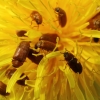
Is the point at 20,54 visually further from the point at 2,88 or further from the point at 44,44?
the point at 2,88

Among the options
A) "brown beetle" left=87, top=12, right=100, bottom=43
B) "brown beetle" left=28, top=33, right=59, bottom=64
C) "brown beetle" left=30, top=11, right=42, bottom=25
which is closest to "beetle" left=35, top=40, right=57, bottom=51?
"brown beetle" left=28, top=33, right=59, bottom=64

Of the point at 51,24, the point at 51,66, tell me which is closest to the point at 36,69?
the point at 51,66

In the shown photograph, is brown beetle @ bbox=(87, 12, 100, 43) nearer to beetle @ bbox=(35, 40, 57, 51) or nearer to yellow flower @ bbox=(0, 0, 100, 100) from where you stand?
yellow flower @ bbox=(0, 0, 100, 100)

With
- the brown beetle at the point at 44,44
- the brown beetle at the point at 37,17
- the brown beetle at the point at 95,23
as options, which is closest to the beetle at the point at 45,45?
the brown beetle at the point at 44,44

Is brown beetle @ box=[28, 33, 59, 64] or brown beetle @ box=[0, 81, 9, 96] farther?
brown beetle @ box=[0, 81, 9, 96]

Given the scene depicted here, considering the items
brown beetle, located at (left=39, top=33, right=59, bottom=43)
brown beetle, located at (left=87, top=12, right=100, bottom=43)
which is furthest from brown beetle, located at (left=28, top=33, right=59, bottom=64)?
brown beetle, located at (left=87, top=12, right=100, bottom=43)

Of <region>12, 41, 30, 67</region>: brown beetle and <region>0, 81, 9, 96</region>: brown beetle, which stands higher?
→ <region>12, 41, 30, 67</region>: brown beetle

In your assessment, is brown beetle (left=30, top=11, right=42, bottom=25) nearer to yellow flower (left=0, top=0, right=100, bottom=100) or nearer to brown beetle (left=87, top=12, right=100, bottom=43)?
yellow flower (left=0, top=0, right=100, bottom=100)

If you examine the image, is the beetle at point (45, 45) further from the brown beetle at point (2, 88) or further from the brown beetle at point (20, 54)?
the brown beetle at point (2, 88)

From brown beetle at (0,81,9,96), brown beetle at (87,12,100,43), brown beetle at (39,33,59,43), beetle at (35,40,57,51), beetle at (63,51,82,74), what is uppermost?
brown beetle at (87,12,100,43)
